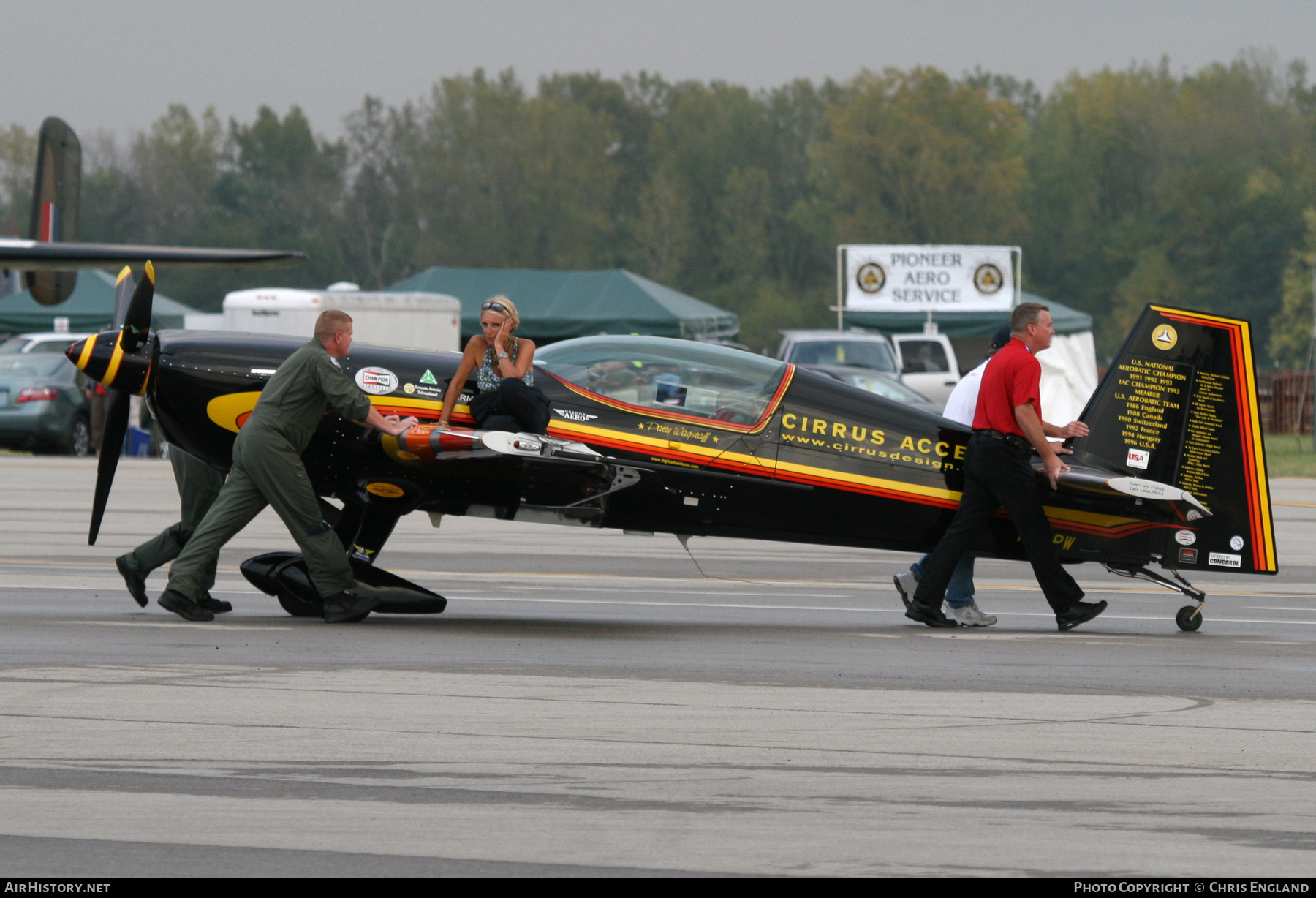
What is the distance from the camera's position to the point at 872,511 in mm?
9570

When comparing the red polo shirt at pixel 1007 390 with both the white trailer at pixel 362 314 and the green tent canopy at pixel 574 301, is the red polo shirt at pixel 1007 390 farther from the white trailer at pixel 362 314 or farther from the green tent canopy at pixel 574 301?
the green tent canopy at pixel 574 301

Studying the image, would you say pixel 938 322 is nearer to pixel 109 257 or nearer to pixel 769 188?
pixel 109 257

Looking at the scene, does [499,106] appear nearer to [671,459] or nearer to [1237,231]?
[1237,231]

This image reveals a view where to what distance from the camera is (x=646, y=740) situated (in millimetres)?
6168

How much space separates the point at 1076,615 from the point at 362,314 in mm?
23901

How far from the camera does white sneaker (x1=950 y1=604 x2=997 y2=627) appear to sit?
9828 mm

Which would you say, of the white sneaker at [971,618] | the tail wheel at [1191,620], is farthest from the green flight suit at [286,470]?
the tail wheel at [1191,620]

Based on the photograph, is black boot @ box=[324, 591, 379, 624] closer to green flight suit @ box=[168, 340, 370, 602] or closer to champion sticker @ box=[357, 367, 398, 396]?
green flight suit @ box=[168, 340, 370, 602]

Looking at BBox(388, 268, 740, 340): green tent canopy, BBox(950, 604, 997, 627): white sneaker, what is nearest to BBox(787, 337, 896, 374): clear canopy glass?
BBox(388, 268, 740, 340): green tent canopy

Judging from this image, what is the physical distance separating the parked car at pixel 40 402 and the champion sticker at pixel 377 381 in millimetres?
17835

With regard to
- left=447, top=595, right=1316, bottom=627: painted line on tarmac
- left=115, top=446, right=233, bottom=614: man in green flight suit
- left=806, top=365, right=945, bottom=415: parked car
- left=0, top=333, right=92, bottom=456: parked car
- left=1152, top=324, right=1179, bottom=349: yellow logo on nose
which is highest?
left=1152, top=324, right=1179, bottom=349: yellow logo on nose

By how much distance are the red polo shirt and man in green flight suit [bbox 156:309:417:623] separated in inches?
130

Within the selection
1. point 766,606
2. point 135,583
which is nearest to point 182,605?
point 135,583

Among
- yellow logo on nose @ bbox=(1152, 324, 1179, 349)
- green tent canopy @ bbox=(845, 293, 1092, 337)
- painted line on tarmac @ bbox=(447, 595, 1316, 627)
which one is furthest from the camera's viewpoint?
green tent canopy @ bbox=(845, 293, 1092, 337)
